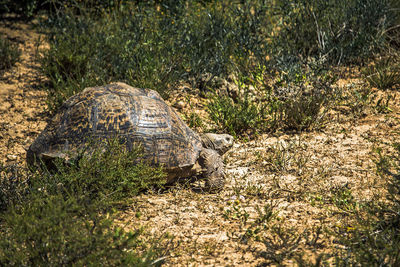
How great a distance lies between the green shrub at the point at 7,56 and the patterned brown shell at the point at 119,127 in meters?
3.22

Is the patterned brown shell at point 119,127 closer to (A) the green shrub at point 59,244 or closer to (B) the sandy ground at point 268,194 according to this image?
(B) the sandy ground at point 268,194

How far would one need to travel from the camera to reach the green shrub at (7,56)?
6816mm

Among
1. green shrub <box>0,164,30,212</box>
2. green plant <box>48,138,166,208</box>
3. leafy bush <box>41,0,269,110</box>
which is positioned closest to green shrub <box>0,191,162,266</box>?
green plant <box>48,138,166,208</box>

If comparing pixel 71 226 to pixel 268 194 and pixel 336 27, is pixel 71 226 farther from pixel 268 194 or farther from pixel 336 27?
pixel 336 27

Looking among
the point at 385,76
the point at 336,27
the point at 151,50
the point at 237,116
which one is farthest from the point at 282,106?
the point at 336,27

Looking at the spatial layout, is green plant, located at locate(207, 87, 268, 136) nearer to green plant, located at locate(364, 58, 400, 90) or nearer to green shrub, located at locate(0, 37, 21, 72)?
green plant, located at locate(364, 58, 400, 90)

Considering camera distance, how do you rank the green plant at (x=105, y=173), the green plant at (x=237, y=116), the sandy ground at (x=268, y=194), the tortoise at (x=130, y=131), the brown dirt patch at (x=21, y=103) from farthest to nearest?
the green plant at (x=237, y=116)
the brown dirt patch at (x=21, y=103)
the tortoise at (x=130, y=131)
the green plant at (x=105, y=173)
the sandy ground at (x=268, y=194)

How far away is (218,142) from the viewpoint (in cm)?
471

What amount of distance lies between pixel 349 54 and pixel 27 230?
5730 millimetres

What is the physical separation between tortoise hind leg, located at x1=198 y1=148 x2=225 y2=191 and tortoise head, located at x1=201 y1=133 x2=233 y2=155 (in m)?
0.18

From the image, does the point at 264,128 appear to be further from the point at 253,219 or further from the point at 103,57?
the point at 103,57

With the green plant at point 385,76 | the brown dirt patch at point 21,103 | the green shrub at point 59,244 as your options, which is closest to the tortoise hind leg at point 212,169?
the green shrub at point 59,244

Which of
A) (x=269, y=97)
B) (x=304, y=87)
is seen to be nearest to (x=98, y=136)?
(x=269, y=97)

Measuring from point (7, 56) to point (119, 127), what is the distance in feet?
12.9
